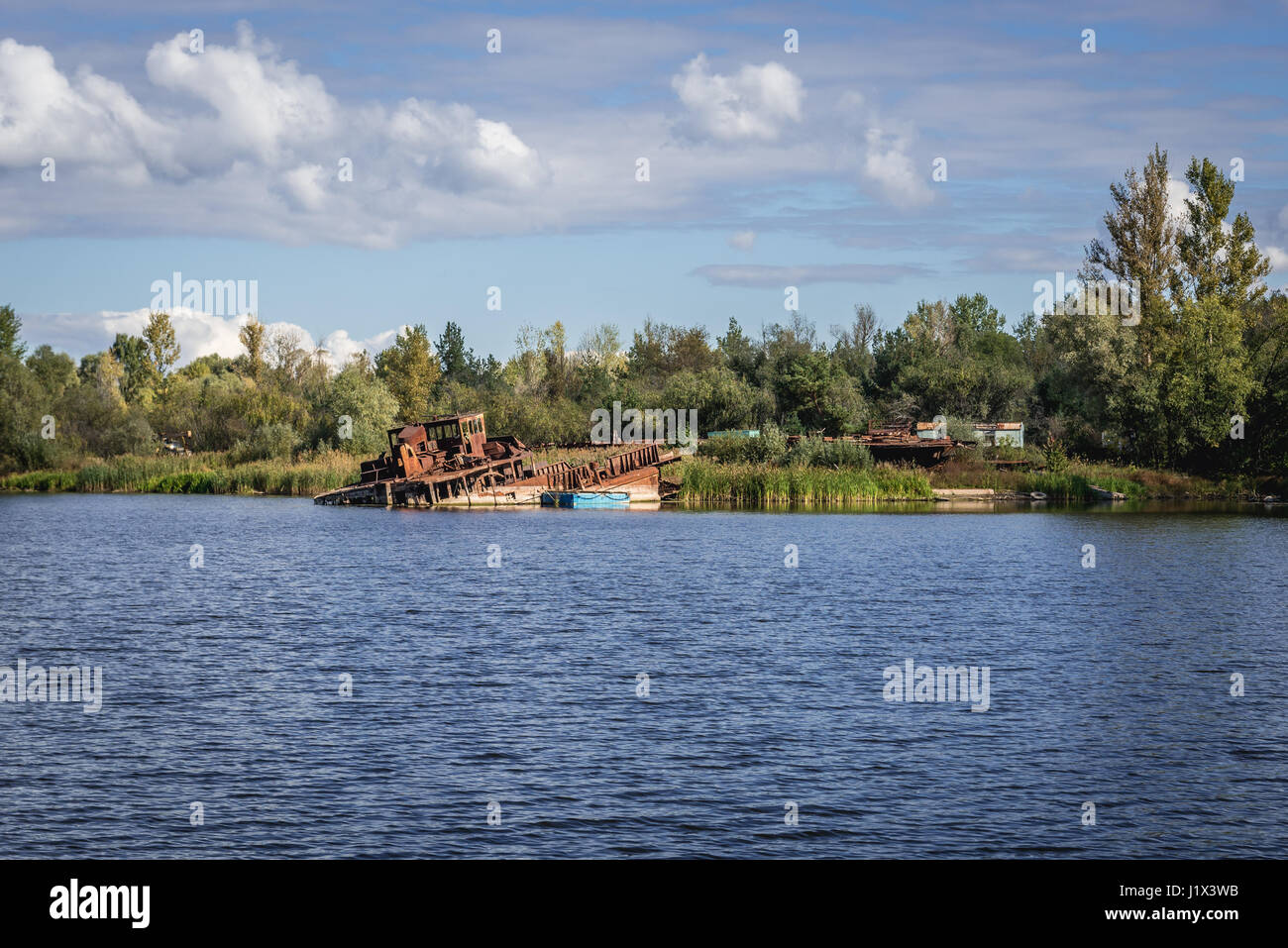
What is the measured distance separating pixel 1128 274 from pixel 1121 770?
8392 cm

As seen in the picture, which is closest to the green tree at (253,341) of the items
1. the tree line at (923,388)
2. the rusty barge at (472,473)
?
the tree line at (923,388)

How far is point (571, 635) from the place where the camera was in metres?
29.9

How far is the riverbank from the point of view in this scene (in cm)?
7762

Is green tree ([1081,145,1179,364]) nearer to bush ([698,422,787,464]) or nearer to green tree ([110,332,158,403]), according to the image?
bush ([698,422,787,464])

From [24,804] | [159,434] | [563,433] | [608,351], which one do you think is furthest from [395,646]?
[608,351]

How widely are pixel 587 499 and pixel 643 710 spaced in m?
57.4

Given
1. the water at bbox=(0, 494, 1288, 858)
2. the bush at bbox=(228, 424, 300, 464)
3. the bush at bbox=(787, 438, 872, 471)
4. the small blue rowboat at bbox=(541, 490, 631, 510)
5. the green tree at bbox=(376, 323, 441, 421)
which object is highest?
the green tree at bbox=(376, 323, 441, 421)

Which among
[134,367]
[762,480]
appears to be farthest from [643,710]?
[134,367]

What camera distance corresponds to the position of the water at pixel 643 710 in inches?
621

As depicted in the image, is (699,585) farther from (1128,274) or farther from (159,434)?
(159,434)

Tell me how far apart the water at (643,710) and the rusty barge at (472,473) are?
3212 centimetres

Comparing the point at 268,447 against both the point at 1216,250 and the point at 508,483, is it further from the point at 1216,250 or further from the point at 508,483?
the point at 1216,250

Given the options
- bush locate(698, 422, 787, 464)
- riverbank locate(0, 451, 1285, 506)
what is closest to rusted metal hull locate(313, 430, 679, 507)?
riverbank locate(0, 451, 1285, 506)

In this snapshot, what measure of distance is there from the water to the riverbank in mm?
30726
